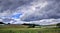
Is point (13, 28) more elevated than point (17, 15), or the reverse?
point (17, 15)

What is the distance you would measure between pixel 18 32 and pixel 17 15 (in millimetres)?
490

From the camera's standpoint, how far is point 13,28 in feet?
15.7

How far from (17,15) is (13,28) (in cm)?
39

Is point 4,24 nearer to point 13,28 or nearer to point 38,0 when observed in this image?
point 13,28

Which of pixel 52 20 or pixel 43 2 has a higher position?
pixel 43 2

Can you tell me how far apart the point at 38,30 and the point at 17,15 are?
0.74 meters

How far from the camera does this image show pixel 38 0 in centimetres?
487

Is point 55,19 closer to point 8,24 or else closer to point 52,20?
point 52,20

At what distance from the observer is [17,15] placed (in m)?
4.82

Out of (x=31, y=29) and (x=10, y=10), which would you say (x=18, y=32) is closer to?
(x=31, y=29)

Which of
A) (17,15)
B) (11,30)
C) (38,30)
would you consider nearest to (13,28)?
(11,30)

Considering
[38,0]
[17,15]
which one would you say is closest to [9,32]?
[17,15]

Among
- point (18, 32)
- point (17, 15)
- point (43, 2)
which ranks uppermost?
point (43, 2)

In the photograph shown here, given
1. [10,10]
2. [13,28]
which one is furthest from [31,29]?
[10,10]
